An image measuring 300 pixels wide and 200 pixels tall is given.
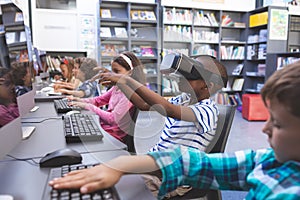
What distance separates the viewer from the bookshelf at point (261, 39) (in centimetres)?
489

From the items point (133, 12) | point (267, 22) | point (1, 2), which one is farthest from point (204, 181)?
point (267, 22)

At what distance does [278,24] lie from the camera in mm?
4914

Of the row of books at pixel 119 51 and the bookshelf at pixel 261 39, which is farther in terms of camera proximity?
the bookshelf at pixel 261 39

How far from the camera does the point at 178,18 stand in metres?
5.04

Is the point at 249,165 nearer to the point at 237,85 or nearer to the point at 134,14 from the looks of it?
the point at 134,14

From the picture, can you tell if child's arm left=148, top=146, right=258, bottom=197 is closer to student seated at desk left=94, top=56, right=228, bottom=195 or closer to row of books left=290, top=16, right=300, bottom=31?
student seated at desk left=94, top=56, right=228, bottom=195

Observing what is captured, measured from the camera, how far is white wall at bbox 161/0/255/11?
16.6 ft

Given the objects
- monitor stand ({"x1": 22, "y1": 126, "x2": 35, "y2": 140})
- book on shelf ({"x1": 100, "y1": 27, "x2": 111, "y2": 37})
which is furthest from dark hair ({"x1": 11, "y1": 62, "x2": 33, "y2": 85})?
book on shelf ({"x1": 100, "y1": 27, "x2": 111, "y2": 37})

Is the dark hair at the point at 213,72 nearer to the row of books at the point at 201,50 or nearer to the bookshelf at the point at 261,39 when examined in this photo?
the row of books at the point at 201,50

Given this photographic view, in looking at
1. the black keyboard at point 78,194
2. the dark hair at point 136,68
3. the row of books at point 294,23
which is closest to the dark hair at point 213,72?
the dark hair at point 136,68

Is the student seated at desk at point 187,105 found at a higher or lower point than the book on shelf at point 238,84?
higher

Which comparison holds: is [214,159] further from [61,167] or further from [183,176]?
[61,167]

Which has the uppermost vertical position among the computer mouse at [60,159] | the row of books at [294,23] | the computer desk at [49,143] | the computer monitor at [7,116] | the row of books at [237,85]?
the row of books at [294,23]

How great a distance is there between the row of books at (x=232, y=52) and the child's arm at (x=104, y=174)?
16.8 ft
